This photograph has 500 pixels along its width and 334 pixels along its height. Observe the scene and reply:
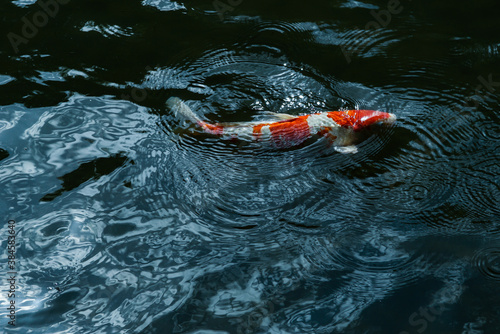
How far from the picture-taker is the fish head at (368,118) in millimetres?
4156

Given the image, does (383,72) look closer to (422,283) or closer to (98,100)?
(422,283)

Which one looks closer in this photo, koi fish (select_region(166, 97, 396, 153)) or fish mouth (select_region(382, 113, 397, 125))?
koi fish (select_region(166, 97, 396, 153))

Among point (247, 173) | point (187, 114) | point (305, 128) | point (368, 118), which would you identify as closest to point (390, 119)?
point (368, 118)

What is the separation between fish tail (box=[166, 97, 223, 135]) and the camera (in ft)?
13.6

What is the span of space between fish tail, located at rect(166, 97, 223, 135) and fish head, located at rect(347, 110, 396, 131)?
107cm

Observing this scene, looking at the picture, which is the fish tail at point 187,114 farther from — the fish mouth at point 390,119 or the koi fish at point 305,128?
the fish mouth at point 390,119

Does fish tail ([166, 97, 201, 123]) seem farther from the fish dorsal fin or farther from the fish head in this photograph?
the fish head

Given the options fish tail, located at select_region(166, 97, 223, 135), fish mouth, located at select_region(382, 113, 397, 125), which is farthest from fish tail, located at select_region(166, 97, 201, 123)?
fish mouth, located at select_region(382, 113, 397, 125)

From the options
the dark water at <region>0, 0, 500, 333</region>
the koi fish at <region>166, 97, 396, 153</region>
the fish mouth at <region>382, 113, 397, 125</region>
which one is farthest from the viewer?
the fish mouth at <region>382, 113, 397, 125</region>

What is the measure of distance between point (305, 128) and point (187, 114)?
971 millimetres

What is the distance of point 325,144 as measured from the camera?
162 inches

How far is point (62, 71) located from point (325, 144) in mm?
2474

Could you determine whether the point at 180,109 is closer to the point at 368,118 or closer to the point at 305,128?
the point at 305,128

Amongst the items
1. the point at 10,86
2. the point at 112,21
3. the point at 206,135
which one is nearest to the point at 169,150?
the point at 206,135
